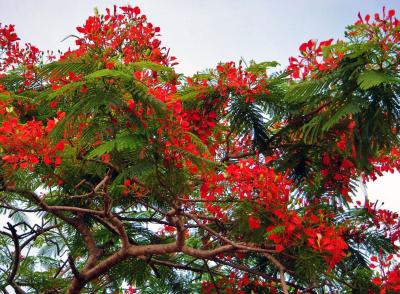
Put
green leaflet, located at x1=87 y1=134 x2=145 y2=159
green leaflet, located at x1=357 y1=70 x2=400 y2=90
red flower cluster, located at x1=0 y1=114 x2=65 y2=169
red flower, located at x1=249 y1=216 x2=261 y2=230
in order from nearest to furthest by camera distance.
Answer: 1. green leaflet, located at x1=87 y1=134 x2=145 y2=159
2. green leaflet, located at x1=357 y1=70 x2=400 y2=90
3. red flower cluster, located at x1=0 y1=114 x2=65 y2=169
4. red flower, located at x1=249 y1=216 x2=261 y2=230

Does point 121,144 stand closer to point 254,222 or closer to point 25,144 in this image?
point 25,144

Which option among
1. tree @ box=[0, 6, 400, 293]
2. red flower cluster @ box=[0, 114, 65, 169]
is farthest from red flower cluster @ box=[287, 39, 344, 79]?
red flower cluster @ box=[0, 114, 65, 169]

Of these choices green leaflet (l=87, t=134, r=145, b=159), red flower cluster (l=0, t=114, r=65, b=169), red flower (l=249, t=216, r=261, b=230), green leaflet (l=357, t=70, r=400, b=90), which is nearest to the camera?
green leaflet (l=87, t=134, r=145, b=159)

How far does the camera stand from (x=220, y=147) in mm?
6078

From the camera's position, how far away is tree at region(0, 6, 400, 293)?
3254mm

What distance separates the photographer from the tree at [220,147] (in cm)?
325

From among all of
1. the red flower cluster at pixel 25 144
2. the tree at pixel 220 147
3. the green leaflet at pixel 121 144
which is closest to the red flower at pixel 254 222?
the tree at pixel 220 147

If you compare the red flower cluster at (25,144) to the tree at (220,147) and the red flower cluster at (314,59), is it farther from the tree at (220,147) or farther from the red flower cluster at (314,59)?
the red flower cluster at (314,59)

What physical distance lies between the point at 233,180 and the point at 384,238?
2.01m

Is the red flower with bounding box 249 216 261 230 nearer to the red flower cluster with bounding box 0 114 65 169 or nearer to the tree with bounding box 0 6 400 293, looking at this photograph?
the tree with bounding box 0 6 400 293

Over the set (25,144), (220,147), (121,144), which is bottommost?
(121,144)

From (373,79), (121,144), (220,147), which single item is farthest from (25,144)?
(220,147)

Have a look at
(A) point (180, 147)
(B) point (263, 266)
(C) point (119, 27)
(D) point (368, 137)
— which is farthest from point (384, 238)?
(C) point (119, 27)

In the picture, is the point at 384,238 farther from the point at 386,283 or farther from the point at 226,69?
the point at 226,69
